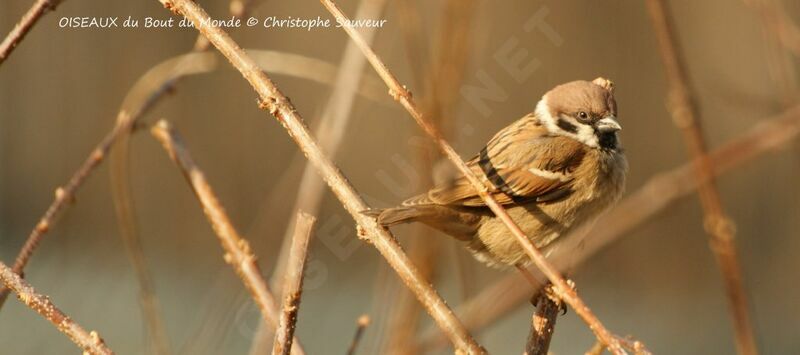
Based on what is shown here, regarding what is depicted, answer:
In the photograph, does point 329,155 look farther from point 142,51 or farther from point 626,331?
point 626,331

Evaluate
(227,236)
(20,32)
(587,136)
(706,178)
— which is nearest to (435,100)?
(706,178)

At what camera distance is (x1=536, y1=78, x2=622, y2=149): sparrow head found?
3.24 metres

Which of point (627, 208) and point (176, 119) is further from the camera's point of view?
point (176, 119)

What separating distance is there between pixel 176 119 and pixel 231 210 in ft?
2.46

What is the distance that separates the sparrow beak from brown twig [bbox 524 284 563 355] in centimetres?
94

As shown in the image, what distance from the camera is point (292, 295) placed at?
1.54 meters

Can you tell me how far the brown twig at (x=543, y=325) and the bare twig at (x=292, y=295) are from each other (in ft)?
2.08

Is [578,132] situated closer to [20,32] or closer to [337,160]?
[20,32]

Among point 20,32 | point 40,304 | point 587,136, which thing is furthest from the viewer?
point 587,136

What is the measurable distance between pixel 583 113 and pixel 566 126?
107 mm

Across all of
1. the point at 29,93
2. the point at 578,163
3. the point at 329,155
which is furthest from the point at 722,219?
the point at 29,93

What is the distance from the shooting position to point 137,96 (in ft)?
8.39

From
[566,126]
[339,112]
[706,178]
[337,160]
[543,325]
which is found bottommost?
[706,178]

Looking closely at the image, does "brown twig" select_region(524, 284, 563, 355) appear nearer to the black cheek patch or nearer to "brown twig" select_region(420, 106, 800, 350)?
"brown twig" select_region(420, 106, 800, 350)
